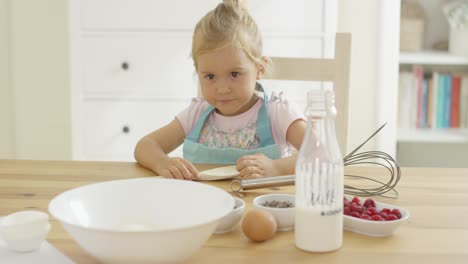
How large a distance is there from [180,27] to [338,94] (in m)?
1.11

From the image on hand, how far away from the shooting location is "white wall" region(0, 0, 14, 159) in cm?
275

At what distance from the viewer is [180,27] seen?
103 inches

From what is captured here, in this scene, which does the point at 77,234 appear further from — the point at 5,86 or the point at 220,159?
the point at 5,86

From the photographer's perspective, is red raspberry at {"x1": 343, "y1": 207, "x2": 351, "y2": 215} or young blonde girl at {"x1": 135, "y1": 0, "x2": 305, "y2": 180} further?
young blonde girl at {"x1": 135, "y1": 0, "x2": 305, "y2": 180}

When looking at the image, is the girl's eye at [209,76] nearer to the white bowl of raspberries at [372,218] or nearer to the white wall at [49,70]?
the white bowl of raspberries at [372,218]

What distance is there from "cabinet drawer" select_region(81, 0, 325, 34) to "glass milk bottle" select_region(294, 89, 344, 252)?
1.84 m

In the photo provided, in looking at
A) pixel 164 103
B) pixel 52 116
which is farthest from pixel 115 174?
pixel 52 116

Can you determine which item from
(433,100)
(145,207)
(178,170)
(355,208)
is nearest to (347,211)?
(355,208)

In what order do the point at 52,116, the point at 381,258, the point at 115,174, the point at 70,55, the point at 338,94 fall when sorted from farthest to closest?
the point at 52,116
the point at 70,55
the point at 338,94
the point at 115,174
the point at 381,258

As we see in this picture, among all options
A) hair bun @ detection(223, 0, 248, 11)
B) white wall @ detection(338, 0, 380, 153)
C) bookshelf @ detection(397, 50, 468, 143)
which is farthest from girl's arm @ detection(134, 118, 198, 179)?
bookshelf @ detection(397, 50, 468, 143)

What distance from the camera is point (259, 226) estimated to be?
0.84m

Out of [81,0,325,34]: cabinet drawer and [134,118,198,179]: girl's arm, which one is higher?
[81,0,325,34]: cabinet drawer

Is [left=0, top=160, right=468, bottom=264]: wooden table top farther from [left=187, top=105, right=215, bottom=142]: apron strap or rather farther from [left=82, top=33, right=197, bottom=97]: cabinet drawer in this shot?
[left=82, top=33, right=197, bottom=97]: cabinet drawer

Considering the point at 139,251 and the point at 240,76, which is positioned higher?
the point at 240,76
